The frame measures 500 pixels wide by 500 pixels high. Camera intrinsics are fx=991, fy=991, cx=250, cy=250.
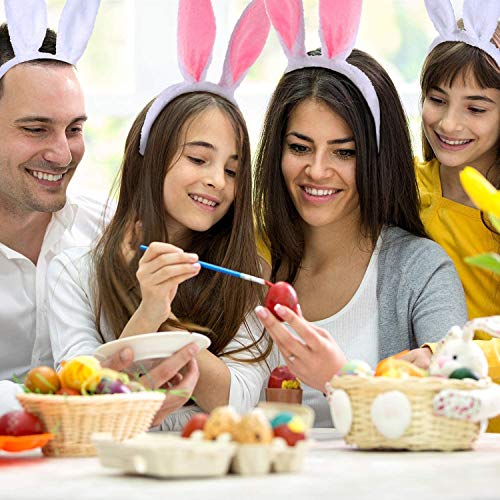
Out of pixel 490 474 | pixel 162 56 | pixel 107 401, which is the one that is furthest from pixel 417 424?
pixel 162 56

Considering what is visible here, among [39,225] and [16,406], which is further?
[39,225]

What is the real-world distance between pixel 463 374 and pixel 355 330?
2.92 ft

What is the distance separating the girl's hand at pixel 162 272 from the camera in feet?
6.25

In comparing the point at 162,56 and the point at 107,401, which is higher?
the point at 162,56

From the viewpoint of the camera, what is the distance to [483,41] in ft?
8.21

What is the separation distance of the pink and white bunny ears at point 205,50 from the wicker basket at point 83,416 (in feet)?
3.55

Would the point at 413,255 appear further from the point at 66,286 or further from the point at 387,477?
the point at 387,477

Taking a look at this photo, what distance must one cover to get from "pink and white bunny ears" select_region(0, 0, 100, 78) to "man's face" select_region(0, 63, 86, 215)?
0.12ft

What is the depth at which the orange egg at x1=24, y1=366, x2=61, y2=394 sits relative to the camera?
1.50 metres

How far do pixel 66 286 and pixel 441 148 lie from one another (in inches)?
39.6

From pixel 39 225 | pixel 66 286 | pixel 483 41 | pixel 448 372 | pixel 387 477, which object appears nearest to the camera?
pixel 387 477

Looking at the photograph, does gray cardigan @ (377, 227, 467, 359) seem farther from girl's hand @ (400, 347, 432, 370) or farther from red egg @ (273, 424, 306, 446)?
red egg @ (273, 424, 306, 446)

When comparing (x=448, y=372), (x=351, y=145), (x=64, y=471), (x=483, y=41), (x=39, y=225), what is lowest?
(x=64, y=471)

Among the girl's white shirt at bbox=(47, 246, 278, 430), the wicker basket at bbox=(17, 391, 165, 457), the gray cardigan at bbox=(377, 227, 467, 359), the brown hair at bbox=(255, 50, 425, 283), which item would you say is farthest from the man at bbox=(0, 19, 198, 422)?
the wicker basket at bbox=(17, 391, 165, 457)
